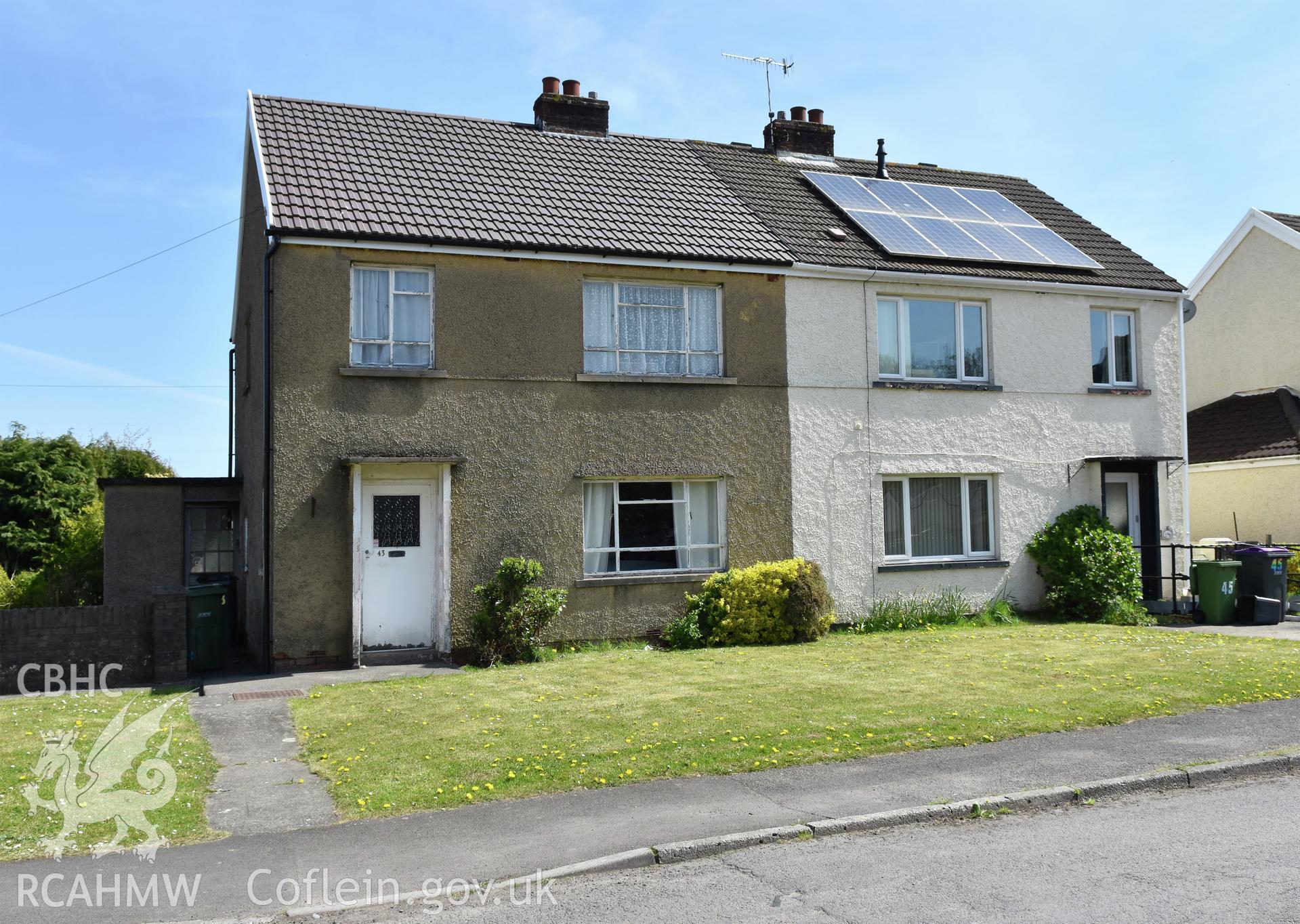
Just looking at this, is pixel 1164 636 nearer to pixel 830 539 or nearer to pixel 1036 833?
pixel 830 539

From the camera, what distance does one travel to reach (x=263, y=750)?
29.2 ft

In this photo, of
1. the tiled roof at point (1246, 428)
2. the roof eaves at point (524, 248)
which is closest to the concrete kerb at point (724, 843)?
the roof eaves at point (524, 248)

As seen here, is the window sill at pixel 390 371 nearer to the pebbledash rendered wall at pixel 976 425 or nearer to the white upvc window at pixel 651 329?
the white upvc window at pixel 651 329

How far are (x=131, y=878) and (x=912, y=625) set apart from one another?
1255 cm

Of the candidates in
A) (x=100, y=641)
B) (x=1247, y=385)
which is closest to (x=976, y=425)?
(x=1247, y=385)

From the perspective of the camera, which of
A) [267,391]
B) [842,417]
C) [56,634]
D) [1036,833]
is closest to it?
[1036,833]

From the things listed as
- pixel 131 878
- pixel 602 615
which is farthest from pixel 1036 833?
pixel 602 615

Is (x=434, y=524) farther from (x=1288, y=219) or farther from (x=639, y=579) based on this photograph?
(x=1288, y=219)

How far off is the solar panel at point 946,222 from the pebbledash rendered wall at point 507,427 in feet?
10.3

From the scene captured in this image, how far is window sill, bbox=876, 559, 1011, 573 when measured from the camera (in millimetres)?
16562

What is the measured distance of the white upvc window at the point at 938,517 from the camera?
17.0 meters

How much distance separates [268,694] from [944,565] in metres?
10.3

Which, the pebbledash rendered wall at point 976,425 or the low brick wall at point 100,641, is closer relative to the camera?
the low brick wall at point 100,641

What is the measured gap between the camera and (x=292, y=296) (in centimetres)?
1338
